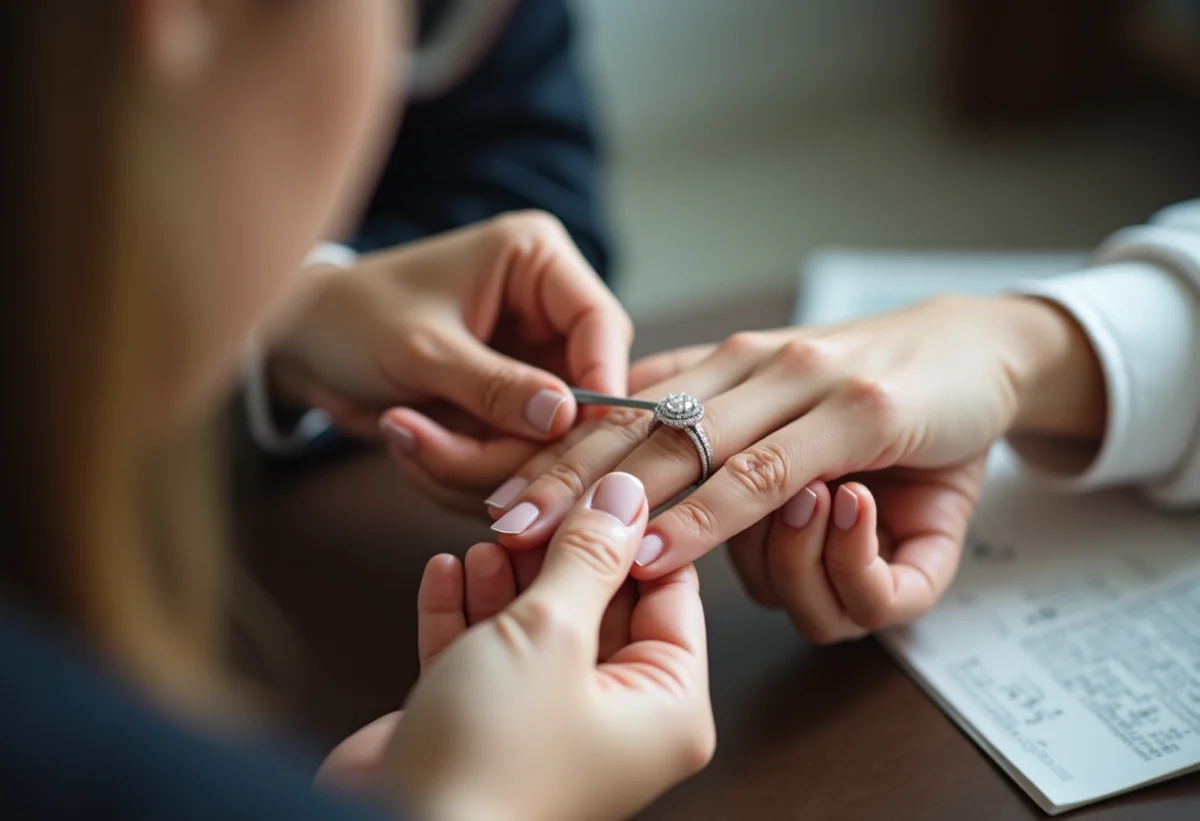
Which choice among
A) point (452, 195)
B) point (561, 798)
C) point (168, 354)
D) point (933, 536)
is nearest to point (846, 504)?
point (933, 536)

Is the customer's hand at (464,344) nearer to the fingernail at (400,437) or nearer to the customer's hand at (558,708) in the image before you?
the fingernail at (400,437)

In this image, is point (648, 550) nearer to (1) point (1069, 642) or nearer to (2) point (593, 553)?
(2) point (593, 553)

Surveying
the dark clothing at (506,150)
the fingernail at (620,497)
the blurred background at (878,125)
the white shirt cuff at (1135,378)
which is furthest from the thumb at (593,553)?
the blurred background at (878,125)

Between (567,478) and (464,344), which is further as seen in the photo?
(464,344)

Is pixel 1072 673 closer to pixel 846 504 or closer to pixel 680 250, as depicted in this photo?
pixel 846 504

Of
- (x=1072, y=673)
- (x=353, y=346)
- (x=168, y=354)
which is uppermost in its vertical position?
(x=168, y=354)

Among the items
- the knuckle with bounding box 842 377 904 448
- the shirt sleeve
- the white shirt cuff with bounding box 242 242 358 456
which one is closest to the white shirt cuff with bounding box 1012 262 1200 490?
the shirt sleeve

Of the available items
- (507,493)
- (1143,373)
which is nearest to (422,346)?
(507,493)
